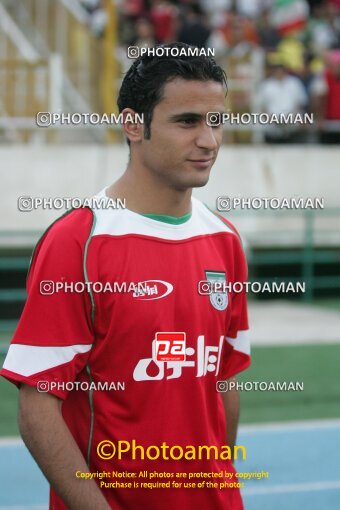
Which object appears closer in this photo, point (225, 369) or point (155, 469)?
point (155, 469)

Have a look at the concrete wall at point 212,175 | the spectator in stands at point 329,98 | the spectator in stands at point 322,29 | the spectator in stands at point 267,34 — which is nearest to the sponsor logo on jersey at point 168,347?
the concrete wall at point 212,175

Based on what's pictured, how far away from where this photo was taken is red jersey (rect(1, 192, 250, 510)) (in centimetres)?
274

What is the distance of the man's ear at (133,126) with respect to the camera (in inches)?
114

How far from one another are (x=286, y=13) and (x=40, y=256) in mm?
13577

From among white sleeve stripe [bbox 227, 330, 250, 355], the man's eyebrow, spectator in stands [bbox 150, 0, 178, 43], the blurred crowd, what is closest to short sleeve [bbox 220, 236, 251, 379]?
white sleeve stripe [bbox 227, 330, 250, 355]

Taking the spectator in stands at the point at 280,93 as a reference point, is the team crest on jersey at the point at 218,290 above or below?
below

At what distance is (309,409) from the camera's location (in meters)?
8.25

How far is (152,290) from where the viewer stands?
281 cm

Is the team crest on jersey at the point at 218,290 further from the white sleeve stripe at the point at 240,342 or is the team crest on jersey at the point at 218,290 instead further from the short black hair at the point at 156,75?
the short black hair at the point at 156,75

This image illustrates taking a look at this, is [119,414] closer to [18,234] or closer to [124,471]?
[124,471]

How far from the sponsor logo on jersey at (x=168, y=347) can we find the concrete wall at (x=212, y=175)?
386 inches

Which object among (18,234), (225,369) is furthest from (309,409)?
(225,369)

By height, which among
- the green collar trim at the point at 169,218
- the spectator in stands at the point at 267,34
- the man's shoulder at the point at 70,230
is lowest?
the man's shoulder at the point at 70,230

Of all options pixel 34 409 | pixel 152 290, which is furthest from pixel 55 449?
pixel 152 290
